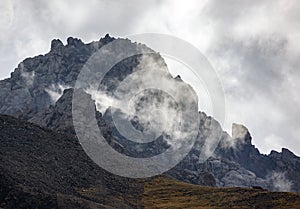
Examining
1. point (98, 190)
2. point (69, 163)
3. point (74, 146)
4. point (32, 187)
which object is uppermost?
point (74, 146)

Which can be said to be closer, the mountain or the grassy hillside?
the mountain

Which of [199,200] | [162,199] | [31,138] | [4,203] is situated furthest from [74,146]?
[4,203]

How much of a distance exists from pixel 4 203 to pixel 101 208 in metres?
20.4

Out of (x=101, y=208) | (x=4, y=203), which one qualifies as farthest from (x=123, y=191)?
(x=4, y=203)

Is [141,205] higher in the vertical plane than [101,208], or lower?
higher

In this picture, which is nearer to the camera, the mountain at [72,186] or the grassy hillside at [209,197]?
the mountain at [72,186]

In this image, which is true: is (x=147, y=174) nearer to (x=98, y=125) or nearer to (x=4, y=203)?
(x=98, y=125)

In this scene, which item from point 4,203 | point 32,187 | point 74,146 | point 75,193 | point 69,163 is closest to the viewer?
point 4,203

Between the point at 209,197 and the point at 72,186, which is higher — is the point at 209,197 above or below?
above

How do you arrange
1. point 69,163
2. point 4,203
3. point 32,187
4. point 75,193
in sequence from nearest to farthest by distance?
point 4,203, point 32,187, point 75,193, point 69,163

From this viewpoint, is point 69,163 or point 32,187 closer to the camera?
point 32,187

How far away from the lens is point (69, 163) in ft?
397

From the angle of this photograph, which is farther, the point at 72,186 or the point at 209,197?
the point at 209,197

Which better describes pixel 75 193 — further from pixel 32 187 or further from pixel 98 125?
pixel 98 125
